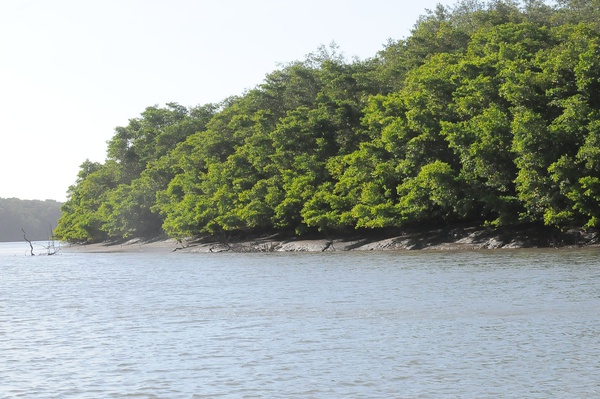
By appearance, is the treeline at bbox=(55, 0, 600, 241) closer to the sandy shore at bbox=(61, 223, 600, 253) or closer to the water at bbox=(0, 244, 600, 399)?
the sandy shore at bbox=(61, 223, 600, 253)

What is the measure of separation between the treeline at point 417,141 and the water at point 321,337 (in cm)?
1643

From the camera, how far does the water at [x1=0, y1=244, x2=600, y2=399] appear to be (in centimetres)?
1823

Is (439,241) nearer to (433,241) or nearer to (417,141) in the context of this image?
(433,241)

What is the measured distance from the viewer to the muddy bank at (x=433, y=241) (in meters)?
62.8

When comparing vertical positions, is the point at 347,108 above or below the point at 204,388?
above

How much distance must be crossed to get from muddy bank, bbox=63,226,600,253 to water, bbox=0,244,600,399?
1658cm

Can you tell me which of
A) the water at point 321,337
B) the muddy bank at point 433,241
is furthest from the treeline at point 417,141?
the water at point 321,337

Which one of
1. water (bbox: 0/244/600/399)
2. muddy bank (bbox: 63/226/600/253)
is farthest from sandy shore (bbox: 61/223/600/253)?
water (bbox: 0/244/600/399)

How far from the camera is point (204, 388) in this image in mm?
18312

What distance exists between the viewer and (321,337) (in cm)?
2472

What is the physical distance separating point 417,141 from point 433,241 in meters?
8.30

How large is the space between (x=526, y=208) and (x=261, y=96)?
47263 mm

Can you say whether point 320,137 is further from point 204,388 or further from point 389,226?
point 204,388

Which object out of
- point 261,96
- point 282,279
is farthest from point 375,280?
point 261,96
